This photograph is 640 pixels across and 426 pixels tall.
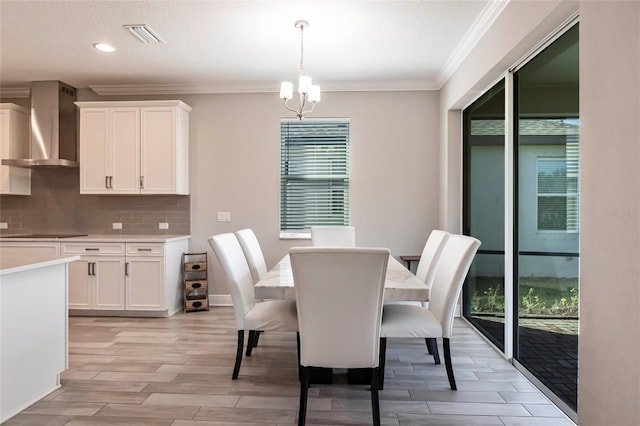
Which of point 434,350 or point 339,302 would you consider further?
point 434,350

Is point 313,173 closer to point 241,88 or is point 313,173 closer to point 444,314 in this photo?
point 241,88

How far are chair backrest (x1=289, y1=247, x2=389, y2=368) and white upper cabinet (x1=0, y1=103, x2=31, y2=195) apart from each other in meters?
4.40

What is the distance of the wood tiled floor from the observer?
213cm

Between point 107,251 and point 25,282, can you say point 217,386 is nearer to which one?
point 25,282

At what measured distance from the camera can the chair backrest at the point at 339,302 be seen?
1845 mm

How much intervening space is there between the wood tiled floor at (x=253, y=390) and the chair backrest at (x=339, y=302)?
439mm

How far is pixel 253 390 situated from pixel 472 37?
3.25m

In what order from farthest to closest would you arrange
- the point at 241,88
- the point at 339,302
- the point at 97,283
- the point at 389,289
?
the point at 241,88 < the point at 97,283 < the point at 389,289 < the point at 339,302

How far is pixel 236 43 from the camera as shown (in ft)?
11.3

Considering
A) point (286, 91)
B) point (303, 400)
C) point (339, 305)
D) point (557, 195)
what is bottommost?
point (303, 400)

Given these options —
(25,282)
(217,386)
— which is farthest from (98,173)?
(217,386)

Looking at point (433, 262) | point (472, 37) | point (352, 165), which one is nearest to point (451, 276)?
point (433, 262)

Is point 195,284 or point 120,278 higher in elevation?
point 120,278

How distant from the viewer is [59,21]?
304 cm
